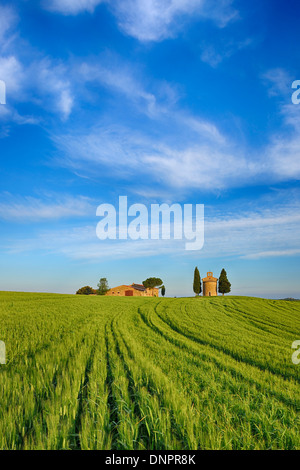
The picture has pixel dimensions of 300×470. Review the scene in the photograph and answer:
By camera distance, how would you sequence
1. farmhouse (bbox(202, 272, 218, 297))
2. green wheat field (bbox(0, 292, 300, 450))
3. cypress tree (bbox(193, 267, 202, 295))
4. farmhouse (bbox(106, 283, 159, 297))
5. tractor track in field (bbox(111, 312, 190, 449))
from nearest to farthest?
green wheat field (bbox(0, 292, 300, 450)) < tractor track in field (bbox(111, 312, 190, 449)) < cypress tree (bbox(193, 267, 202, 295)) < farmhouse (bbox(202, 272, 218, 297)) < farmhouse (bbox(106, 283, 159, 297))

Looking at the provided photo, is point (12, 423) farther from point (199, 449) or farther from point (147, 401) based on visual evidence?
point (199, 449)

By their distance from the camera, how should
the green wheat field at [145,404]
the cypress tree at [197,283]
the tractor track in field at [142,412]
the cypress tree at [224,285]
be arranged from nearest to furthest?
1. the green wheat field at [145,404]
2. the tractor track in field at [142,412]
3. the cypress tree at [224,285]
4. the cypress tree at [197,283]

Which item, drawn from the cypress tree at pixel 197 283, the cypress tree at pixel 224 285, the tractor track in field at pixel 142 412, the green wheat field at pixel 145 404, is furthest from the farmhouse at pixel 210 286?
the tractor track in field at pixel 142 412

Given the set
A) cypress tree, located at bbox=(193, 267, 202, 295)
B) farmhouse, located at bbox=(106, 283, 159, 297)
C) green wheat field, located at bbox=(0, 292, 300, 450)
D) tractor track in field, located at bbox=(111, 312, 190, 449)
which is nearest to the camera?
green wheat field, located at bbox=(0, 292, 300, 450)

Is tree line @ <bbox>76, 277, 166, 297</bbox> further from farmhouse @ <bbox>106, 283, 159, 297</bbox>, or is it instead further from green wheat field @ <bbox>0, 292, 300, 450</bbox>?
green wheat field @ <bbox>0, 292, 300, 450</bbox>

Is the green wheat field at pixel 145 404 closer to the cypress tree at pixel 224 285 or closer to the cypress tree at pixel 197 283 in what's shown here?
the cypress tree at pixel 224 285

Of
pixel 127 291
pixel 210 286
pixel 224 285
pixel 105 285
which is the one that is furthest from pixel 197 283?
pixel 105 285

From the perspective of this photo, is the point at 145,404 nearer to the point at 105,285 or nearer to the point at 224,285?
the point at 224,285

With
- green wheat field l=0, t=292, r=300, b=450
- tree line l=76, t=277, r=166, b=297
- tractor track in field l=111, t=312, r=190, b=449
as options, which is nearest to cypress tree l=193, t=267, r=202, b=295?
tree line l=76, t=277, r=166, b=297

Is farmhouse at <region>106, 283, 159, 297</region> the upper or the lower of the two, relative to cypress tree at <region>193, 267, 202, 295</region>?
lower

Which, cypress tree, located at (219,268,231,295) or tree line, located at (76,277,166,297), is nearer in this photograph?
cypress tree, located at (219,268,231,295)

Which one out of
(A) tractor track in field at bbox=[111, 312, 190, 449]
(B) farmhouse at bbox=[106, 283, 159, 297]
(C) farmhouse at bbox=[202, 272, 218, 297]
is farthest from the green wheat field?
(B) farmhouse at bbox=[106, 283, 159, 297]
